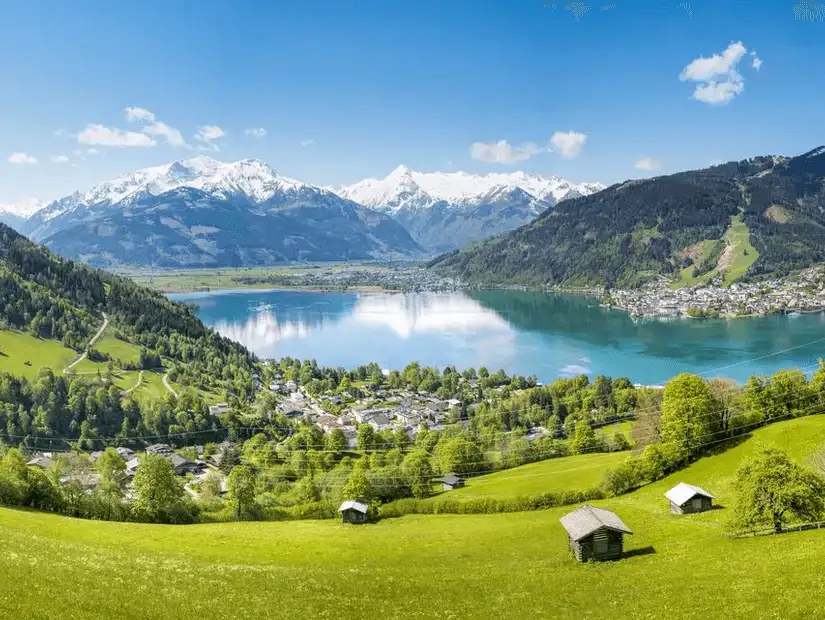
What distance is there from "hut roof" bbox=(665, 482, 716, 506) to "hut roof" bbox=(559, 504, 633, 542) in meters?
12.1

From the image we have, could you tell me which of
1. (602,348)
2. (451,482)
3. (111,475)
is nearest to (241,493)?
(111,475)

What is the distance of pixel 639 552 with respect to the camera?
97.9ft

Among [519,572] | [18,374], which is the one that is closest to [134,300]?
[18,374]

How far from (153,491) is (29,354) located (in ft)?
293

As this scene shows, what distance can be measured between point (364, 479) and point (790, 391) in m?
44.8

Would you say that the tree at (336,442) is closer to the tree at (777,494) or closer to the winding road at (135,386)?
the winding road at (135,386)

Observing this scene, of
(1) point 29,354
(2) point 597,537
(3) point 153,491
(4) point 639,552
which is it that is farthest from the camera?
(1) point 29,354

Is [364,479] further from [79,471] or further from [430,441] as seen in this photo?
[79,471]

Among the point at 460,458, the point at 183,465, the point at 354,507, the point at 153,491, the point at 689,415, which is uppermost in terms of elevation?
the point at 689,415

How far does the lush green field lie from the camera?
54.8 m

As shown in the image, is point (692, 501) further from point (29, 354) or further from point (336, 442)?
point (29, 354)

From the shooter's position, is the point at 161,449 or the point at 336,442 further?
the point at 161,449

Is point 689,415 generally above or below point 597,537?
above

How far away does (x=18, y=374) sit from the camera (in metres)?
105
